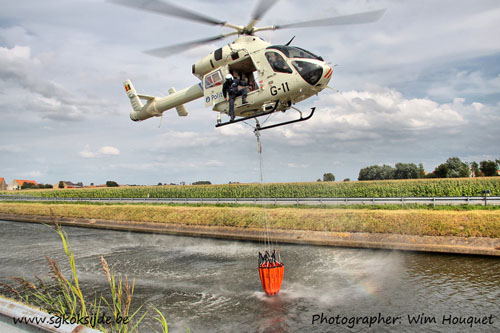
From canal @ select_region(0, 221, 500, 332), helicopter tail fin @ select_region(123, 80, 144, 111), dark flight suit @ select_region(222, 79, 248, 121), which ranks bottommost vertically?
canal @ select_region(0, 221, 500, 332)

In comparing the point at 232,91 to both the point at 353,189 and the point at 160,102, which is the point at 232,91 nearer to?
the point at 160,102

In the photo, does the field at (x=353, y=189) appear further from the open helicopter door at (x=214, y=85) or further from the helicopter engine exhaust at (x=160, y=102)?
the open helicopter door at (x=214, y=85)

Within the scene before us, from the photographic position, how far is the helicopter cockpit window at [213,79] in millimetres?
16172

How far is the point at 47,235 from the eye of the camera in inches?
1329

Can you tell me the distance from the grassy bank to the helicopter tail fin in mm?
7832

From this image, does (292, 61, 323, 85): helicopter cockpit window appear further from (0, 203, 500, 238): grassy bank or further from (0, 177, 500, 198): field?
(0, 177, 500, 198): field

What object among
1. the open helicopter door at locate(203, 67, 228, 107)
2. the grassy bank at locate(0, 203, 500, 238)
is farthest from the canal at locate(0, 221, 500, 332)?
the open helicopter door at locate(203, 67, 228, 107)

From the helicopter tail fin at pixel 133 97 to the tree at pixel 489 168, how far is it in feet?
218

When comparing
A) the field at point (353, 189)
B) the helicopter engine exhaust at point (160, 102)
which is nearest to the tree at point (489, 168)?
the field at point (353, 189)

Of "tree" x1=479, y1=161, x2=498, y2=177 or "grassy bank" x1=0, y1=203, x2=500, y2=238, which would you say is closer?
"grassy bank" x1=0, y1=203, x2=500, y2=238

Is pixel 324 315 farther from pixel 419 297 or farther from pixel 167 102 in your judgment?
pixel 167 102

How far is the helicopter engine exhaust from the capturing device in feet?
62.2

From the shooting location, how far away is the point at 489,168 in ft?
226

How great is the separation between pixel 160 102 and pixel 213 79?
5.50 meters
